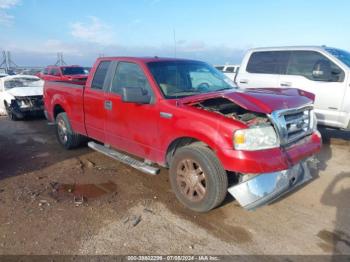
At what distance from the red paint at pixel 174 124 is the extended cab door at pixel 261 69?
315 centimetres

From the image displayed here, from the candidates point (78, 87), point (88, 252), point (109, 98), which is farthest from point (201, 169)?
point (78, 87)

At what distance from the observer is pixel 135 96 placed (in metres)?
3.99

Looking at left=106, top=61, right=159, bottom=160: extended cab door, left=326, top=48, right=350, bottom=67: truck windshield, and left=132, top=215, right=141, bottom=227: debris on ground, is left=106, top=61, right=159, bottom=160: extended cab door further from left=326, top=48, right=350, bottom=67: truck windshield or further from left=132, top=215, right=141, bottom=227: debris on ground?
left=326, top=48, right=350, bottom=67: truck windshield

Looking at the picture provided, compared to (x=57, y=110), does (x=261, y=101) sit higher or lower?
higher

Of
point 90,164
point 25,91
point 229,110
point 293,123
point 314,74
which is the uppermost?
point 314,74

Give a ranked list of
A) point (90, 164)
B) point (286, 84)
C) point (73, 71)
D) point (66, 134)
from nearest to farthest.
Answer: point (90, 164) → point (66, 134) → point (286, 84) → point (73, 71)

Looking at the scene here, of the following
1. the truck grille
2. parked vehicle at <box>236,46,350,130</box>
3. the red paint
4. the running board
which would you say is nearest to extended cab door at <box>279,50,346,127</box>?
parked vehicle at <box>236,46,350,130</box>

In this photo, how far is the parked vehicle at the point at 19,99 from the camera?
A: 397 inches

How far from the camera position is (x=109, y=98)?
4.83 m

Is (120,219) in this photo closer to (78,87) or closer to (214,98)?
(214,98)

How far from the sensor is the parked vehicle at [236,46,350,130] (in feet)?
20.6

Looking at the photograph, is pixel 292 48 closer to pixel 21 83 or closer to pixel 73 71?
pixel 21 83

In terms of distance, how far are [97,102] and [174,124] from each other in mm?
1920

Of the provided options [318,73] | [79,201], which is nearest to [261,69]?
[318,73]
